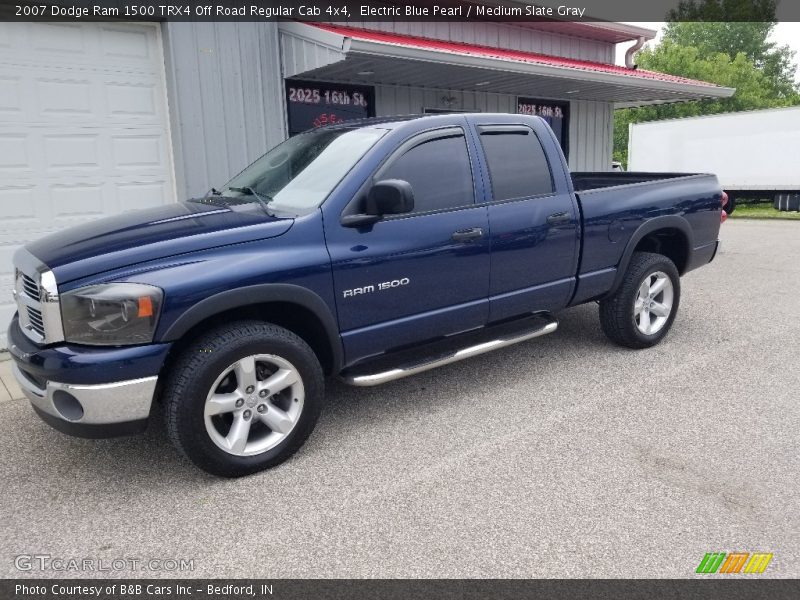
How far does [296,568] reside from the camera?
270 centimetres

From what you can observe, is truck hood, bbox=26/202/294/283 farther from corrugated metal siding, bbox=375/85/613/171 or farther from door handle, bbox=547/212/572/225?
corrugated metal siding, bbox=375/85/613/171

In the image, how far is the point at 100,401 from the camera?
301cm

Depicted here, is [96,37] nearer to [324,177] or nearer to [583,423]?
[324,177]

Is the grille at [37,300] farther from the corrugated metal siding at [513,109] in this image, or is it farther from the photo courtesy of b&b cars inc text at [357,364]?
the corrugated metal siding at [513,109]

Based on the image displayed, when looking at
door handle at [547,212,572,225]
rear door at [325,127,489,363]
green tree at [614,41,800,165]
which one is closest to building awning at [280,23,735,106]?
rear door at [325,127,489,363]

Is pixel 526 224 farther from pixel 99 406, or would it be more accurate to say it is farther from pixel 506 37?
pixel 506 37

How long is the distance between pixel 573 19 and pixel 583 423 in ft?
32.9

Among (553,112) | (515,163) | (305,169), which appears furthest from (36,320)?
(553,112)

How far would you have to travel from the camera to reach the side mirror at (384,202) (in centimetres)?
355

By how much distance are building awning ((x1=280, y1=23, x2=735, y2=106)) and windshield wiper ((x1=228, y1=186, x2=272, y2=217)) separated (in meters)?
3.18

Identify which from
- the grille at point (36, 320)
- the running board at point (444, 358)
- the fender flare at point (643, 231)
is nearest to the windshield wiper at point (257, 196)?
the running board at point (444, 358)

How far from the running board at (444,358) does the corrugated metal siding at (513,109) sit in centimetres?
573

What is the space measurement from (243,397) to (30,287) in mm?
1281

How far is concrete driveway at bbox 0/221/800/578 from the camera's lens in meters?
2.77
